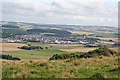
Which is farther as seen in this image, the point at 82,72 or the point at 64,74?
the point at 82,72

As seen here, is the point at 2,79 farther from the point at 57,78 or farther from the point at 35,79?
the point at 57,78

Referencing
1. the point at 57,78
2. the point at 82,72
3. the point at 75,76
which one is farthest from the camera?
the point at 82,72

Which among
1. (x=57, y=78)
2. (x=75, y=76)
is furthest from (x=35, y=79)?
(x=75, y=76)

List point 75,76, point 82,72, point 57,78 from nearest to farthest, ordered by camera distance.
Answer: point 57,78 → point 75,76 → point 82,72

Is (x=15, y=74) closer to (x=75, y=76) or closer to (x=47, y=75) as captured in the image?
(x=47, y=75)

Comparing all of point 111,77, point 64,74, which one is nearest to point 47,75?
point 64,74

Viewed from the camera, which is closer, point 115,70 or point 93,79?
point 93,79

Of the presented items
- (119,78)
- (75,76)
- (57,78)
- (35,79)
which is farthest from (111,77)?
(35,79)
